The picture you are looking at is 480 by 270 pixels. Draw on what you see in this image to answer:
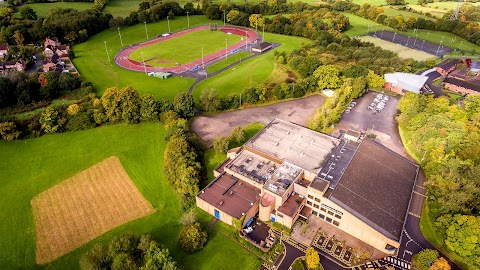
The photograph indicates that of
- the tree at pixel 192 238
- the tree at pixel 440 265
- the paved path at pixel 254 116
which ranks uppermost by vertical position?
the paved path at pixel 254 116

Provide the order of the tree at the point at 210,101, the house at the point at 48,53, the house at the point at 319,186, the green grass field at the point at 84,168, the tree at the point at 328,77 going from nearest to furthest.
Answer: the green grass field at the point at 84,168, the house at the point at 319,186, the tree at the point at 210,101, the tree at the point at 328,77, the house at the point at 48,53

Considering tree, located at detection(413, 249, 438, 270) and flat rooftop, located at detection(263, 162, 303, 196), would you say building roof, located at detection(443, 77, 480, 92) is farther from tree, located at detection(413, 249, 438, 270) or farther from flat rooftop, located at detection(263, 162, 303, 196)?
flat rooftop, located at detection(263, 162, 303, 196)

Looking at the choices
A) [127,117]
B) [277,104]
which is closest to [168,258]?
[127,117]

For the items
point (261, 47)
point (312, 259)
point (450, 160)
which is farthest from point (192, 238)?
point (261, 47)

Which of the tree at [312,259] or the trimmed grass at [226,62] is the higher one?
the trimmed grass at [226,62]

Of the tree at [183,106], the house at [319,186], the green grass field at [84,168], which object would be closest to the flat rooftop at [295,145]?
the house at [319,186]

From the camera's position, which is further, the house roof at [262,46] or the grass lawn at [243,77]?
the house roof at [262,46]

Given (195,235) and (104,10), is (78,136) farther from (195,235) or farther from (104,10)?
(104,10)

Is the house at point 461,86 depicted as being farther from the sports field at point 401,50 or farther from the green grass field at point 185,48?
the green grass field at point 185,48
